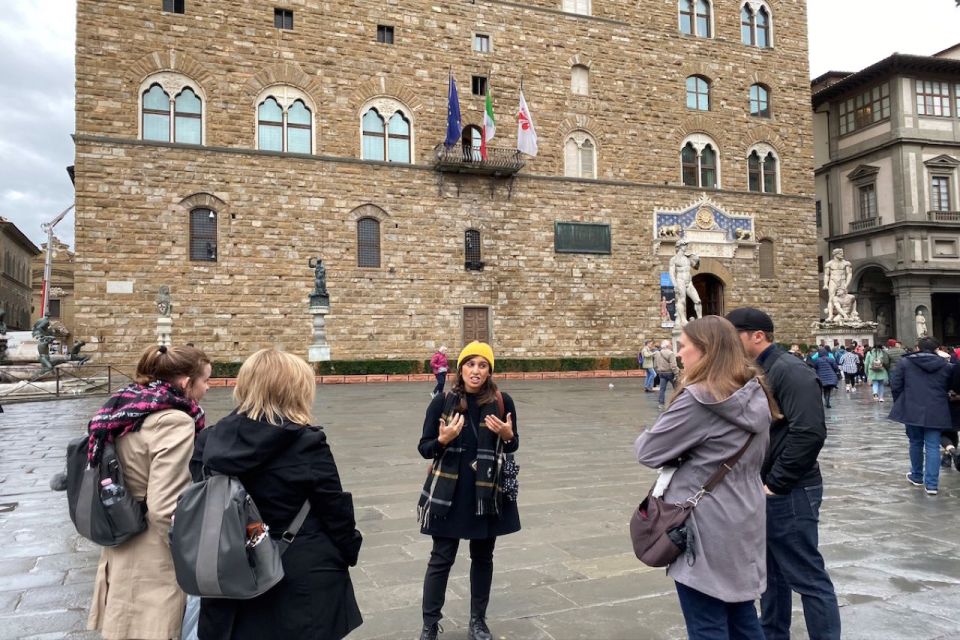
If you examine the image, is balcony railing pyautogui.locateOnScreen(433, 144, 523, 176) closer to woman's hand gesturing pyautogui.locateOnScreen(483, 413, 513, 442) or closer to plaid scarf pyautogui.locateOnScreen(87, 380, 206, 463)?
woman's hand gesturing pyautogui.locateOnScreen(483, 413, 513, 442)

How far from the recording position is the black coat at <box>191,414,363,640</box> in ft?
7.52

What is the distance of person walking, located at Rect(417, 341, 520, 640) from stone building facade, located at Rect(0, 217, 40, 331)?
57.2 meters

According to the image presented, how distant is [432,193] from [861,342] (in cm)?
1627

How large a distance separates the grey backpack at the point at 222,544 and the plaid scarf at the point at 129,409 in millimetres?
573

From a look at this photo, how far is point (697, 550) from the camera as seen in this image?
2.51 metres

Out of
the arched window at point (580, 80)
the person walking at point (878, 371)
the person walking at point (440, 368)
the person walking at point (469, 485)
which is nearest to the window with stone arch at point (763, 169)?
the arched window at point (580, 80)

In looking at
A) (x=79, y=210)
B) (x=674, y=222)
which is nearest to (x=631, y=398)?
(x=674, y=222)

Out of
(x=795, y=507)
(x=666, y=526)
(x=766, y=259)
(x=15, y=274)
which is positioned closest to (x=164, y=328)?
(x=795, y=507)

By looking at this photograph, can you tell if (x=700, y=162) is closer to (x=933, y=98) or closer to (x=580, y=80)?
(x=580, y=80)

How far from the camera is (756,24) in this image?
28.9 metres

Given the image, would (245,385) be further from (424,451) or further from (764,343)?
(764,343)

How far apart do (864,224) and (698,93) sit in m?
13.0

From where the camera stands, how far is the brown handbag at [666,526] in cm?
250

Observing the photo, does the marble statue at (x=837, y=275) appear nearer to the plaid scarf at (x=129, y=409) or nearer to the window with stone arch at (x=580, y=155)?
the window with stone arch at (x=580, y=155)
